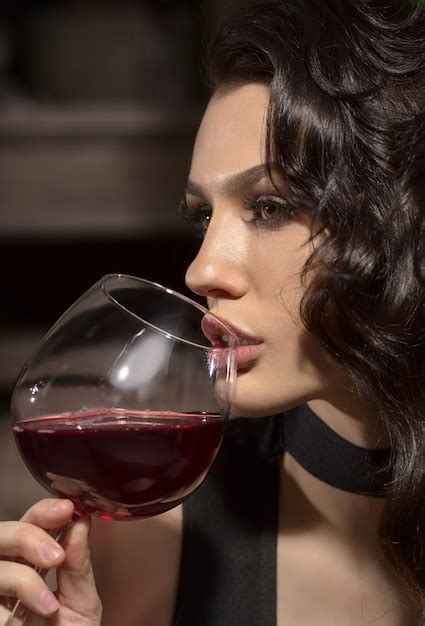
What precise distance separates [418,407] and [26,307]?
2699mm

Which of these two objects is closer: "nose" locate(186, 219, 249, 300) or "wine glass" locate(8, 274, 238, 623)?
"wine glass" locate(8, 274, 238, 623)

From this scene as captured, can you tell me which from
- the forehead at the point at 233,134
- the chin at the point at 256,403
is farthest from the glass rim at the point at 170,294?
the forehead at the point at 233,134

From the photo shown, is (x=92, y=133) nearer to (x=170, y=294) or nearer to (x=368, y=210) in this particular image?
(x=368, y=210)

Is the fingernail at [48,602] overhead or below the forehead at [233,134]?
below

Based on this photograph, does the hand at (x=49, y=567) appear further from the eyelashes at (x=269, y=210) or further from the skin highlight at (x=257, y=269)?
the eyelashes at (x=269, y=210)

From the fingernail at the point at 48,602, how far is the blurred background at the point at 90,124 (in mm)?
2129

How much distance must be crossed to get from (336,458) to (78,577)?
419 mm

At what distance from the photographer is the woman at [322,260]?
1057mm

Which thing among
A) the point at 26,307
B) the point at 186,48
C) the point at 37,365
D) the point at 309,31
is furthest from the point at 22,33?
the point at 37,365

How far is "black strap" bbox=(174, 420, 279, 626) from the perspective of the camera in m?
1.23

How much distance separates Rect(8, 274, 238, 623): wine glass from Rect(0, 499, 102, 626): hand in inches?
0.8

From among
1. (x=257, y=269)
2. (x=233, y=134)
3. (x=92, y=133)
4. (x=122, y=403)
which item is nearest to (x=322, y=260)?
(x=257, y=269)

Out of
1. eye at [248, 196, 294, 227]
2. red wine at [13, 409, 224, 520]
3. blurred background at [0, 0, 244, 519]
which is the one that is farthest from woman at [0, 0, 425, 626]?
blurred background at [0, 0, 244, 519]

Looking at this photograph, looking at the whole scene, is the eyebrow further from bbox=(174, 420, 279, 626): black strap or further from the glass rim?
bbox=(174, 420, 279, 626): black strap
